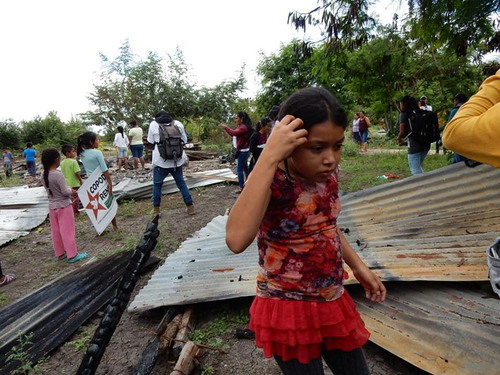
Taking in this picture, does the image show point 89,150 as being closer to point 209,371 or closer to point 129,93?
point 209,371

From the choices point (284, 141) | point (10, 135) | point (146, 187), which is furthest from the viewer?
point (10, 135)

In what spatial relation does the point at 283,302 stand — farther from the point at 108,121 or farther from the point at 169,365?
the point at 108,121

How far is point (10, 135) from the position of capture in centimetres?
2562

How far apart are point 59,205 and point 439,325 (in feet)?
15.4

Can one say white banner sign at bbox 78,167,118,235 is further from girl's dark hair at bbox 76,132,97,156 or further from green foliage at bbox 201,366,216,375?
green foliage at bbox 201,366,216,375

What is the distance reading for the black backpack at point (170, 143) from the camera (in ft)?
17.5

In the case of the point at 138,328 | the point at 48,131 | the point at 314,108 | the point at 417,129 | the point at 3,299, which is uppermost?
the point at 48,131

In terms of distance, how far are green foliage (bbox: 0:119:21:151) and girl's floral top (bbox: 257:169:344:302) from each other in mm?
31607

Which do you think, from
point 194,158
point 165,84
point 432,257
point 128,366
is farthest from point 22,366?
point 165,84

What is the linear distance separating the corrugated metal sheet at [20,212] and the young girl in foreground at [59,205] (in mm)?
2061

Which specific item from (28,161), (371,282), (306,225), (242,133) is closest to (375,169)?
(242,133)

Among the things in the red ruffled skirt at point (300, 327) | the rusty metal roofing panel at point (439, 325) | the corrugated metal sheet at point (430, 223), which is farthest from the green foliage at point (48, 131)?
the red ruffled skirt at point (300, 327)

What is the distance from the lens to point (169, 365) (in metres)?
2.29

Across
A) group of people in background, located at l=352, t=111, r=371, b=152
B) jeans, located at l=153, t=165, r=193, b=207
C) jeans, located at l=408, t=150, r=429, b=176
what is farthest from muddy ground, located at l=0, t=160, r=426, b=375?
group of people in background, located at l=352, t=111, r=371, b=152
